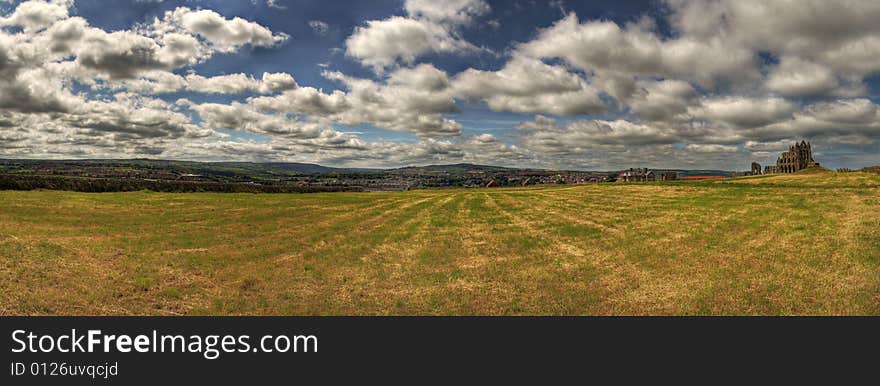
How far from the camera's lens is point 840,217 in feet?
85.4

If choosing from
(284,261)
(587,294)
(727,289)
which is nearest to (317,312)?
(284,261)

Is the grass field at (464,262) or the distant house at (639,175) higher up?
the distant house at (639,175)

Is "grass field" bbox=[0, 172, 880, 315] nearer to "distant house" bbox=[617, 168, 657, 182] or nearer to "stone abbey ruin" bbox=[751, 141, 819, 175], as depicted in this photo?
"distant house" bbox=[617, 168, 657, 182]

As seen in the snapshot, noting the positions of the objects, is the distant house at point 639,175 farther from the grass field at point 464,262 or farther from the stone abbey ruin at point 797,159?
the grass field at point 464,262

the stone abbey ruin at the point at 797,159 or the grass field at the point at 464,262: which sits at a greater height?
the stone abbey ruin at the point at 797,159

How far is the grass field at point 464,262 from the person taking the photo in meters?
15.2

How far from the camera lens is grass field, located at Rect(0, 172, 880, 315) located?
15195mm

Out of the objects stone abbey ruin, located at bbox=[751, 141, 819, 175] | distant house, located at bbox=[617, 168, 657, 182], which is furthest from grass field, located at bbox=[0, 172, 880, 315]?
stone abbey ruin, located at bbox=[751, 141, 819, 175]

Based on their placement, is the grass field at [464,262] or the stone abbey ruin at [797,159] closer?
the grass field at [464,262]

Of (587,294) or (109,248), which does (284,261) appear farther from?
(587,294)

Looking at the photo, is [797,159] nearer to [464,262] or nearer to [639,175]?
[639,175]

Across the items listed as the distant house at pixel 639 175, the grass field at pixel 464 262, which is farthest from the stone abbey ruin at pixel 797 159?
the grass field at pixel 464 262

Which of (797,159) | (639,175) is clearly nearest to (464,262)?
(639,175)
